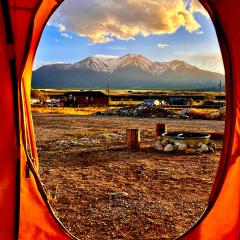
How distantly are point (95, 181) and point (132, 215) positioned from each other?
6.54ft

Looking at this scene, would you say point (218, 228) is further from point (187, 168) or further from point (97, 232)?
point (187, 168)

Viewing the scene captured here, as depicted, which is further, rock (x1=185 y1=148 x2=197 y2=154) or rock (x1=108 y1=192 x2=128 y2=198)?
rock (x1=185 y1=148 x2=197 y2=154)

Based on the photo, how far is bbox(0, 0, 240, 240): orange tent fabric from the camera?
3254 mm

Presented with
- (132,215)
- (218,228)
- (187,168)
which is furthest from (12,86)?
(187,168)

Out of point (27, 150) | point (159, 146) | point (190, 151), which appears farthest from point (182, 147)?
point (27, 150)

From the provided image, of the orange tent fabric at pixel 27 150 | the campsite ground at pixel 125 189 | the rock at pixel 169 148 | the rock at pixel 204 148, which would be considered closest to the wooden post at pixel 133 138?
the campsite ground at pixel 125 189

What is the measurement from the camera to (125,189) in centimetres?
672

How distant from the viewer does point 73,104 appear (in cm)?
4597

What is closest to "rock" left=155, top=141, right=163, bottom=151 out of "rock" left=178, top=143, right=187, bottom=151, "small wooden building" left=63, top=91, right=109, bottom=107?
"rock" left=178, top=143, right=187, bottom=151

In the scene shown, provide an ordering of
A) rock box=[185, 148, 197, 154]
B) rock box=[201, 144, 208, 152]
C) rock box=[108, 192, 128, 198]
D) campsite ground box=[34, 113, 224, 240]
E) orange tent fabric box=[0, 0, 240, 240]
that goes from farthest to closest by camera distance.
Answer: rock box=[201, 144, 208, 152], rock box=[185, 148, 197, 154], rock box=[108, 192, 128, 198], campsite ground box=[34, 113, 224, 240], orange tent fabric box=[0, 0, 240, 240]

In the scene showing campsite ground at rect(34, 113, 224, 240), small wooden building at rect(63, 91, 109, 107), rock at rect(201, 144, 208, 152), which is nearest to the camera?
campsite ground at rect(34, 113, 224, 240)

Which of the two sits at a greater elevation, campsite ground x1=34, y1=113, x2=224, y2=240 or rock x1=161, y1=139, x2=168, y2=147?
rock x1=161, y1=139, x2=168, y2=147

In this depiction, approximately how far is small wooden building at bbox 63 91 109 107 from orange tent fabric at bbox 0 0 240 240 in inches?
1629

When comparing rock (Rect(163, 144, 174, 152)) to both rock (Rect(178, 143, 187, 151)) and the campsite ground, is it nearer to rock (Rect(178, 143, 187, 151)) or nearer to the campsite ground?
rock (Rect(178, 143, 187, 151))
